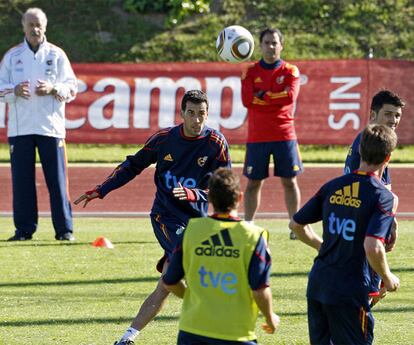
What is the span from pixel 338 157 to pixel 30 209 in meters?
8.65

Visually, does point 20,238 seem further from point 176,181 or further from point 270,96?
point 176,181

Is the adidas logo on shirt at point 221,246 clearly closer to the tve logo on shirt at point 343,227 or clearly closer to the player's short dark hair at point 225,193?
the player's short dark hair at point 225,193

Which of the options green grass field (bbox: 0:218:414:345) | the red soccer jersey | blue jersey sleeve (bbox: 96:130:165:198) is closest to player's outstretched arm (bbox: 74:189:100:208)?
blue jersey sleeve (bbox: 96:130:165:198)

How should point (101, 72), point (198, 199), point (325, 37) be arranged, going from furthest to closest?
point (325, 37)
point (101, 72)
point (198, 199)

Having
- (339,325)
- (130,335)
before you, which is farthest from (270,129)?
(339,325)

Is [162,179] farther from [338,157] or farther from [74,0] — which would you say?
[74,0]

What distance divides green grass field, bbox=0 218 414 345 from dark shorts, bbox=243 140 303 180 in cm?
74

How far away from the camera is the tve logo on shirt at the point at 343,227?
5910 millimetres

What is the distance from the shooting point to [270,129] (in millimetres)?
12578

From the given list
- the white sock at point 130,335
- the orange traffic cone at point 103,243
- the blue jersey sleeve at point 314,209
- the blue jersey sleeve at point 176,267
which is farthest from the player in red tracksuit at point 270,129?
the blue jersey sleeve at point 176,267

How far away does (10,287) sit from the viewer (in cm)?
975

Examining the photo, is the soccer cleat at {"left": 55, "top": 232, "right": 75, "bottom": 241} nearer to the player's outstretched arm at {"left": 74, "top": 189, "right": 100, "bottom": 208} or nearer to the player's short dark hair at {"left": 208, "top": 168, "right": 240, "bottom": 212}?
the player's outstretched arm at {"left": 74, "top": 189, "right": 100, "bottom": 208}

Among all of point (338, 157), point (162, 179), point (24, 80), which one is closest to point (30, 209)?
point (24, 80)

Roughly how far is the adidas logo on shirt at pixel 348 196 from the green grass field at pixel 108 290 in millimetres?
1891
